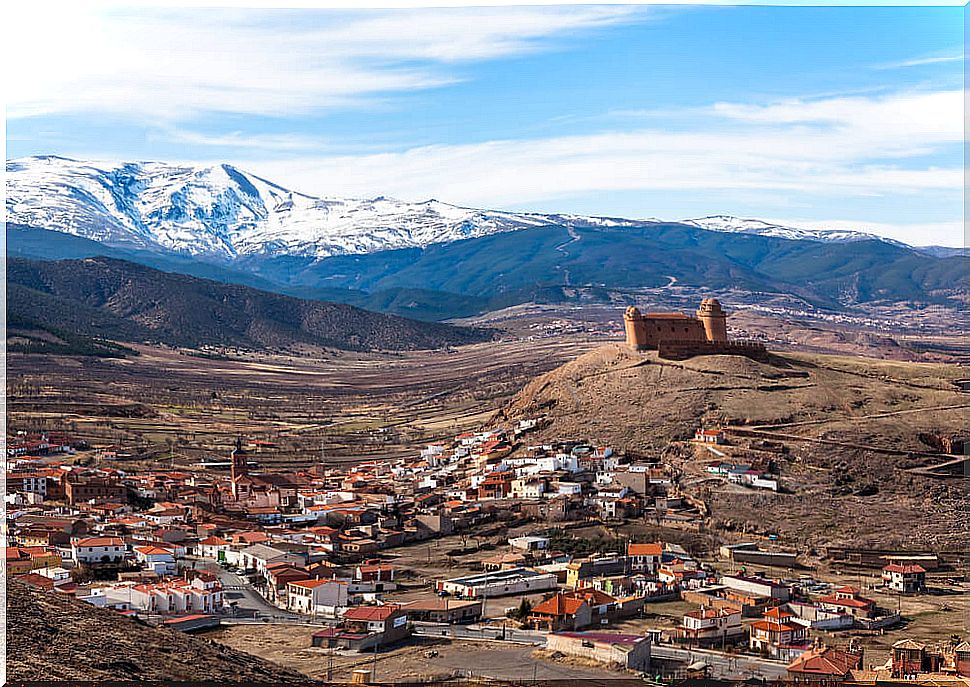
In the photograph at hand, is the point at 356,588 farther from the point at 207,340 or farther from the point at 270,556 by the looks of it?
the point at 207,340

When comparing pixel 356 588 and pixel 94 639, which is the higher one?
pixel 94 639

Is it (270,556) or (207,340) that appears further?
(207,340)

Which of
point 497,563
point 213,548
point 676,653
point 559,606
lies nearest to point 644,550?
point 497,563

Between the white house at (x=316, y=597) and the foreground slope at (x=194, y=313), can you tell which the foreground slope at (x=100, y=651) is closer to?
the white house at (x=316, y=597)

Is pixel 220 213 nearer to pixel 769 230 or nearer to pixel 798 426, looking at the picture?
pixel 769 230

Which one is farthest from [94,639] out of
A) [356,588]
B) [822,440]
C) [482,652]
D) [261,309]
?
[261,309]
